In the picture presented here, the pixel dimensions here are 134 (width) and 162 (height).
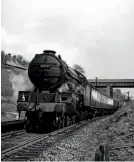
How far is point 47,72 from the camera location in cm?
1223

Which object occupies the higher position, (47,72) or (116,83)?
(116,83)

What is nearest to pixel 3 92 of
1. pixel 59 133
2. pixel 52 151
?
pixel 59 133

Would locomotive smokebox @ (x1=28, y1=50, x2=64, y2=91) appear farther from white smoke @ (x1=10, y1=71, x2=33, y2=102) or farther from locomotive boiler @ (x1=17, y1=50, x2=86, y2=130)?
white smoke @ (x1=10, y1=71, x2=33, y2=102)

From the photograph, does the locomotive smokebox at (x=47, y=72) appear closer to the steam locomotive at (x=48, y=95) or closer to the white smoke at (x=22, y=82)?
the steam locomotive at (x=48, y=95)

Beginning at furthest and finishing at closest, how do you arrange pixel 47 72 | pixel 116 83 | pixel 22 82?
pixel 116 83 < pixel 22 82 < pixel 47 72

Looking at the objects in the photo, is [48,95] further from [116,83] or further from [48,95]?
[116,83]

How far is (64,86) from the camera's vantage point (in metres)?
12.4

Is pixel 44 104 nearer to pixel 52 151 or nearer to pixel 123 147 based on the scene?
pixel 52 151

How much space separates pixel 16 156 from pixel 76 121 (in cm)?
1026

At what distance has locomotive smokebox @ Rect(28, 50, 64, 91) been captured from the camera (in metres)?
12.0

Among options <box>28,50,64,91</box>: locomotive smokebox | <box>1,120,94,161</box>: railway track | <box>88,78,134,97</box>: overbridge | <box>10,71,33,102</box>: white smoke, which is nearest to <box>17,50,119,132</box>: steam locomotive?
<box>28,50,64,91</box>: locomotive smokebox

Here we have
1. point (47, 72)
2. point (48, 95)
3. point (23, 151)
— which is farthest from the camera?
point (47, 72)

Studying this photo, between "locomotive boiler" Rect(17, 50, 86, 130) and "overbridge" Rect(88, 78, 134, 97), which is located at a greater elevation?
"overbridge" Rect(88, 78, 134, 97)

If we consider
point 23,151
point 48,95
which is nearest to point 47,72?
point 48,95
